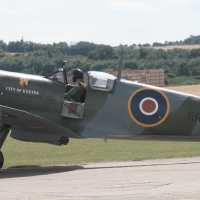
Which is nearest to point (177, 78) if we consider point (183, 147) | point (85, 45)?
point (85, 45)

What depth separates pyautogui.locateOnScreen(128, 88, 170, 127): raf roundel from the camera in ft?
49.0

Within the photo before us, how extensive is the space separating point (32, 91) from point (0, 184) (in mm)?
3119

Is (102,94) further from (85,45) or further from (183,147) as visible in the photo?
(85,45)

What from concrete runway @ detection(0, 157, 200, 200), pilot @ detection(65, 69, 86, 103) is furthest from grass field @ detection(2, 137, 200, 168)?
pilot @ detection(65, 69, 86, 103)

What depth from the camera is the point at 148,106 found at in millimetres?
14953

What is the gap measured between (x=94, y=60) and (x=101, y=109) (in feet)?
291

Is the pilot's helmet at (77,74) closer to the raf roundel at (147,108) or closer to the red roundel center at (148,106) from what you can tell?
the raf roundel at (147,108)

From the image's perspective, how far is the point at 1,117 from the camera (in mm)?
14422

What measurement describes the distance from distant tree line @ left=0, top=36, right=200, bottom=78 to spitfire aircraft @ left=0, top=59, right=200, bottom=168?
5992cm

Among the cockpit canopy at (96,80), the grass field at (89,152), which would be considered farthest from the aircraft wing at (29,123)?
the grass field at (89,152)

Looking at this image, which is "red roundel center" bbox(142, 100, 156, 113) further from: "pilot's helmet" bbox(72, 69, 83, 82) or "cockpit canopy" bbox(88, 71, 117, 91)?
"pilot's helmet" bbox(72, 69, 83, 82)

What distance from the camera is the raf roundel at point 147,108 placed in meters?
14.9

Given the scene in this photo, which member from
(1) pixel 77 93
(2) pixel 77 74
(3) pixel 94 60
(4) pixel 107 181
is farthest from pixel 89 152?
(3) pixel 94 60

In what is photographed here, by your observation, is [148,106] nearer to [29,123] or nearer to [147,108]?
Answer: [147,108]
